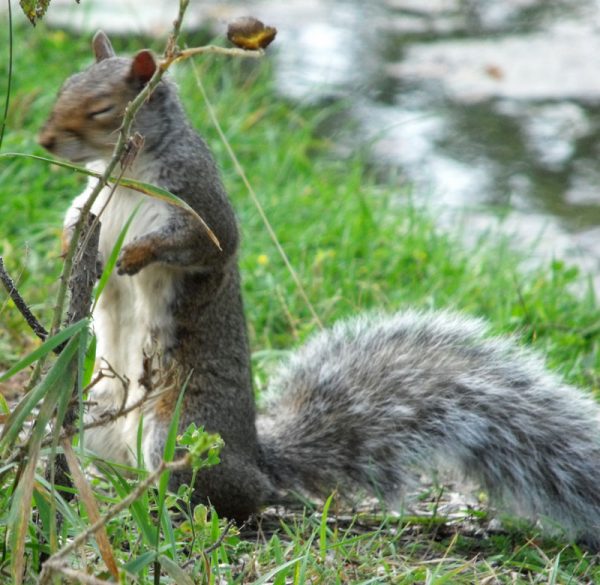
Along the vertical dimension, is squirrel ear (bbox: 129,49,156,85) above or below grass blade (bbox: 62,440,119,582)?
above

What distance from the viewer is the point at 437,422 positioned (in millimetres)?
2496

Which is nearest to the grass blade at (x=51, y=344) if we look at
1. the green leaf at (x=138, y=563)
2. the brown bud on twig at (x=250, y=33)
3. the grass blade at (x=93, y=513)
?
the grass blade at (x=93, y=513)

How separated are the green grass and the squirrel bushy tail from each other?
0.10 m

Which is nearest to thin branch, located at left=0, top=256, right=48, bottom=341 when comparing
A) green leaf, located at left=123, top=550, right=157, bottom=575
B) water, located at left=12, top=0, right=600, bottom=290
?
green leaf, located at left=123, top=550, right=157, bottom=575

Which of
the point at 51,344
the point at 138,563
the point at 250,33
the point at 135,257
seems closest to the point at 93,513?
the point at 138,563

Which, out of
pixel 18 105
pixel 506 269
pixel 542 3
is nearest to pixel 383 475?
pixel 506 269

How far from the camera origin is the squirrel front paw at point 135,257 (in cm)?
245

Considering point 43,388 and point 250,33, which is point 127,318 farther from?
point 250,33

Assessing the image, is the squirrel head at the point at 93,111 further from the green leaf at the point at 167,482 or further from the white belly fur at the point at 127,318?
the green leaf at the point at 167,482

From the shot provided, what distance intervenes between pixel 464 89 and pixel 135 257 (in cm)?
394

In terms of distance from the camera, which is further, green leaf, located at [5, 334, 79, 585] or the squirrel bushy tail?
the squirrel bushy tail

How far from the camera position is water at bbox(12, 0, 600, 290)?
4.92 meters

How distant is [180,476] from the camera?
252 centimetres

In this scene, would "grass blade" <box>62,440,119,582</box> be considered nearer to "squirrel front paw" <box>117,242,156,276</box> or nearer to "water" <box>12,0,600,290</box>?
"squirrel front paw" <box>117,242,156,276</box>
